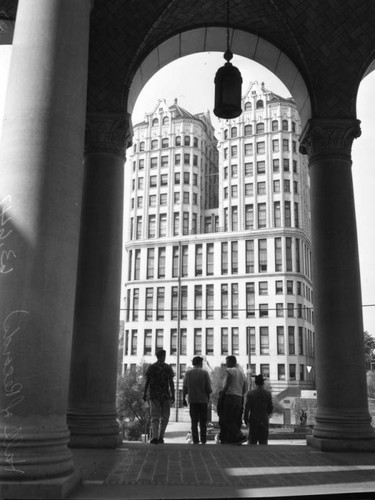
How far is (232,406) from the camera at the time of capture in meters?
10.8

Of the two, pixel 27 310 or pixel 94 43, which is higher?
pixel 94 43

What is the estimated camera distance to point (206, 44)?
12133mm

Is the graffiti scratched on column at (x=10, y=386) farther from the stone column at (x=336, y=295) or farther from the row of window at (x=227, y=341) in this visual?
the row of window at (x=227, y=341)

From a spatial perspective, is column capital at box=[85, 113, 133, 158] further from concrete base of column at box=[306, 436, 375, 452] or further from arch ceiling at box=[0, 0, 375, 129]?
concrete base of column at box=[306, 436, 375, 452]

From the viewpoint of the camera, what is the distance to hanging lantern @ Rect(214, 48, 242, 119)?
8555 mm

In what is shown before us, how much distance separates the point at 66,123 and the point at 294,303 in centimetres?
9089

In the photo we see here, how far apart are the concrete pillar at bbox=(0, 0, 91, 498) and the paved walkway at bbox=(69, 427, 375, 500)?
27.9 inches

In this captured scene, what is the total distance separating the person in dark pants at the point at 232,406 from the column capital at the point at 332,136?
469 cm

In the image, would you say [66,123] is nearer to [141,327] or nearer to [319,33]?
[319,33]

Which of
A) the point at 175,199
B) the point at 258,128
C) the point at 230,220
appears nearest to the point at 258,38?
the point at 230,220

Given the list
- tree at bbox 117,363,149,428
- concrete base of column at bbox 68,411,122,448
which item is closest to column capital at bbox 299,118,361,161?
concrete base of column at bbox 68,411,122,448

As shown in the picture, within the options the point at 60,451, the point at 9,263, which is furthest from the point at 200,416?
the point at 9,263

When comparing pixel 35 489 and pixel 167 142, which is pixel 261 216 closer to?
pixel 167 142

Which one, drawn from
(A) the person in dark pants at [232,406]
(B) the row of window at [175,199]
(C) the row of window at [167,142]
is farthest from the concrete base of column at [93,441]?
(C) the row of window at [167,142]
